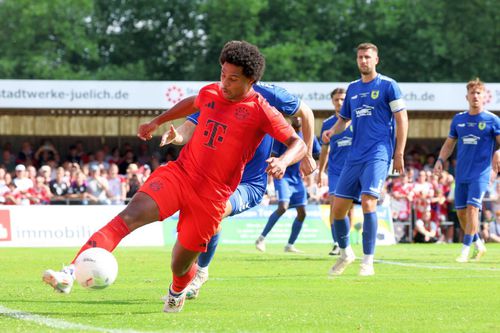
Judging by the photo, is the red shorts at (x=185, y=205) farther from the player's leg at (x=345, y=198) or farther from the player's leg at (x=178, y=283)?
the player's leg at (x=345, y=198)

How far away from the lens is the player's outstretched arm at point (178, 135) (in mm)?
8359

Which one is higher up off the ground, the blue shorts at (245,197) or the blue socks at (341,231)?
the blue shorts at (245,197)

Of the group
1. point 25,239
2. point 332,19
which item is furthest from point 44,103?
point 332,19

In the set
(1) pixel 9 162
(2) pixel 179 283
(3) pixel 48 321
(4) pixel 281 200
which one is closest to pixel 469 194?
(4) pixel 281 200

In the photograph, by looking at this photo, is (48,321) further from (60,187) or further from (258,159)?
(60,187)

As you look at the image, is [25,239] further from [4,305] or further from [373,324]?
[373,324]

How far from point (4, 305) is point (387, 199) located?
19.7 meters

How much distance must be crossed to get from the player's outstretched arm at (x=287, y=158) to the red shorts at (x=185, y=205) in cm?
59

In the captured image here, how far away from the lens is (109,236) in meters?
7.57

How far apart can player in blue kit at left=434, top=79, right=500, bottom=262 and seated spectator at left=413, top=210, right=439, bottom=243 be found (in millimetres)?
10860

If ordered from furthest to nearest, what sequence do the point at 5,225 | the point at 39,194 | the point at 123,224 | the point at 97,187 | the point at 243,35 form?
the point at 243,35 < the point at 97,187 < the point at 39,194 < the point at 5,225 < the point at 123,224

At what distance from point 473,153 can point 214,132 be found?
937 cm

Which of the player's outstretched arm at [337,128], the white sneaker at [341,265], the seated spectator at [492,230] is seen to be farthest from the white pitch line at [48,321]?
the seated spectator at [492,230]

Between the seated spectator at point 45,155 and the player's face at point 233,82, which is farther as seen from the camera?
the seated spectator at point 45,155
